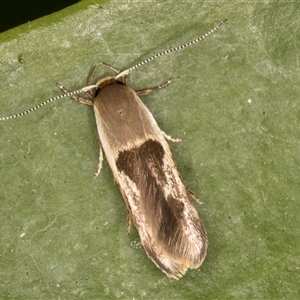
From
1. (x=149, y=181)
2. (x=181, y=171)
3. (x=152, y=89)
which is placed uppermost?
(x=152, y=89)

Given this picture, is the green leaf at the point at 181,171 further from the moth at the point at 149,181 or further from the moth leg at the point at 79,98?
the moth at the point at 149,181

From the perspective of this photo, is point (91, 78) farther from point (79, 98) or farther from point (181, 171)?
point (181, 171)

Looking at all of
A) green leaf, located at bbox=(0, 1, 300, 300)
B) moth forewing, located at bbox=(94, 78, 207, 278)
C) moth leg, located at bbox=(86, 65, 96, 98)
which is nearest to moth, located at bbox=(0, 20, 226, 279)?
moth forewing, located at bbox=(94, 78, 207, 278)

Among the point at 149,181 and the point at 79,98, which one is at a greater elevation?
the point at 79,98

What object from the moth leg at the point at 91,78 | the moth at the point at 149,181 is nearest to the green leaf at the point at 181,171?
the moth leg at the point at 91,78

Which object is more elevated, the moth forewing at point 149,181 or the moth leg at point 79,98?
the moth leg at point 79,98

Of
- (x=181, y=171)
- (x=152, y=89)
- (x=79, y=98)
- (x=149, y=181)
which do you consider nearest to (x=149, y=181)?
(x=149, y=181)
